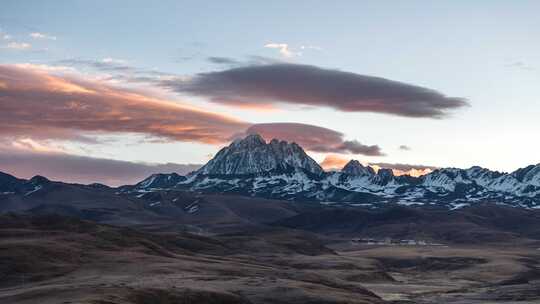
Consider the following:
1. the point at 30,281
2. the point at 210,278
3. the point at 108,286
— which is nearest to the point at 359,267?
the point at 210,278

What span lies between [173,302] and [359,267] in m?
112

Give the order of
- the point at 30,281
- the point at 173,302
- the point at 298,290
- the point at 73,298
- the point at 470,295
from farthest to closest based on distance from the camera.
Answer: the point at 470,295 < the point at 30,281 < the point at 298,290 < the point at 173,302 < the point at 73,298

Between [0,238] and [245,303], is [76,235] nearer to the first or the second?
[0,238]

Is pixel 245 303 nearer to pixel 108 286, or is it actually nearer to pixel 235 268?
pixel 108 286

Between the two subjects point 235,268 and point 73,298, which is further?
point 235,268

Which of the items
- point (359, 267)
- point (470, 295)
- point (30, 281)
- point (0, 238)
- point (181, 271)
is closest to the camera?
point (30, 281)

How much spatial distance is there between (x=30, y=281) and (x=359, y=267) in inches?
3898

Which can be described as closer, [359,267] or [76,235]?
[76,235]

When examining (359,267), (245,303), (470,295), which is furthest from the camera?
(359,267)

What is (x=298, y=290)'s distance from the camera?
351ft

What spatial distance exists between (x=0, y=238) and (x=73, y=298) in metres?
93.7

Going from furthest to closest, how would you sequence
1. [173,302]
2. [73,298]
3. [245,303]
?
[245,303]
[173,302]
[73,298]

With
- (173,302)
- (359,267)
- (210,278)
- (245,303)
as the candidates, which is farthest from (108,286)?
(359,267)

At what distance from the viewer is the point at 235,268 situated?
14125 cm
